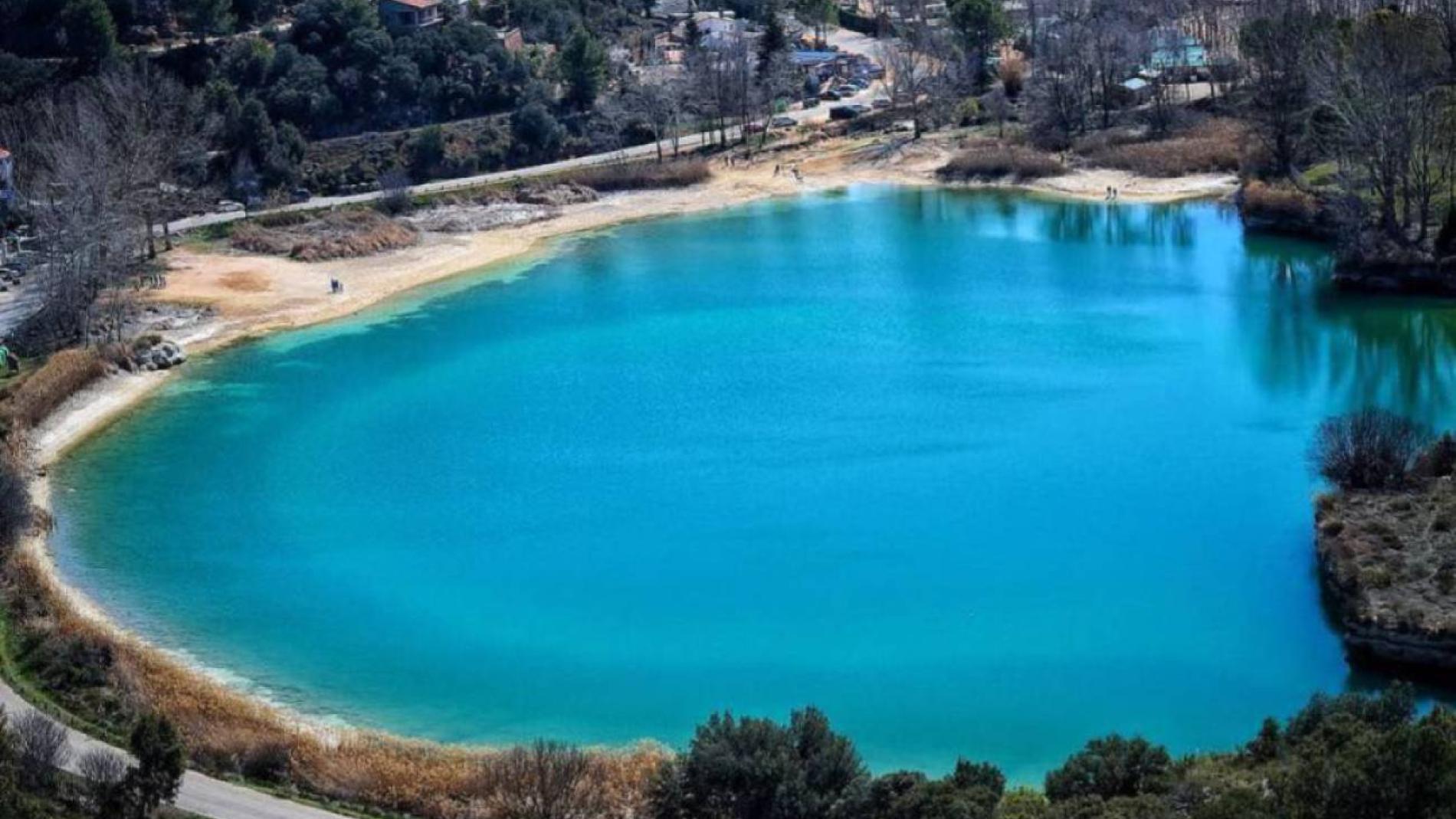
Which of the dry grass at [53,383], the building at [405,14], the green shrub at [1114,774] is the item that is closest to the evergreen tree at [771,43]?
the building at [405,14]

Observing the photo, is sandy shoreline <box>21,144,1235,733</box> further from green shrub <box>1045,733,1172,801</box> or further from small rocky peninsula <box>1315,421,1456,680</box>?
small rocky peninsula <box>1315,421,1456,680</box>

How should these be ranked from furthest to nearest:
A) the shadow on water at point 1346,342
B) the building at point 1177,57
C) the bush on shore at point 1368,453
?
the building at point 1177,57 < the shadow on water at point 1346,342 < the bush on shore at point 1368,453

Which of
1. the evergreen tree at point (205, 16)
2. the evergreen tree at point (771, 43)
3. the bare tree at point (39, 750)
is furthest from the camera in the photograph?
the evergreen tree at point (771, 43)

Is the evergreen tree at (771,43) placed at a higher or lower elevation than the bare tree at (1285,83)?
higher

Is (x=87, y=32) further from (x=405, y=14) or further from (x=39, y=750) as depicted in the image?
(x=39, y=750)

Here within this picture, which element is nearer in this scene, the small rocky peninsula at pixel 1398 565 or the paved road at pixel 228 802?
the paved road at pixel 228 802

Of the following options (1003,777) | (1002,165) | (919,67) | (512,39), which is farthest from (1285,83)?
(1003,777)

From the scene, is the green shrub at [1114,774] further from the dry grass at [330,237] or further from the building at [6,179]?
the building at [6,179]
